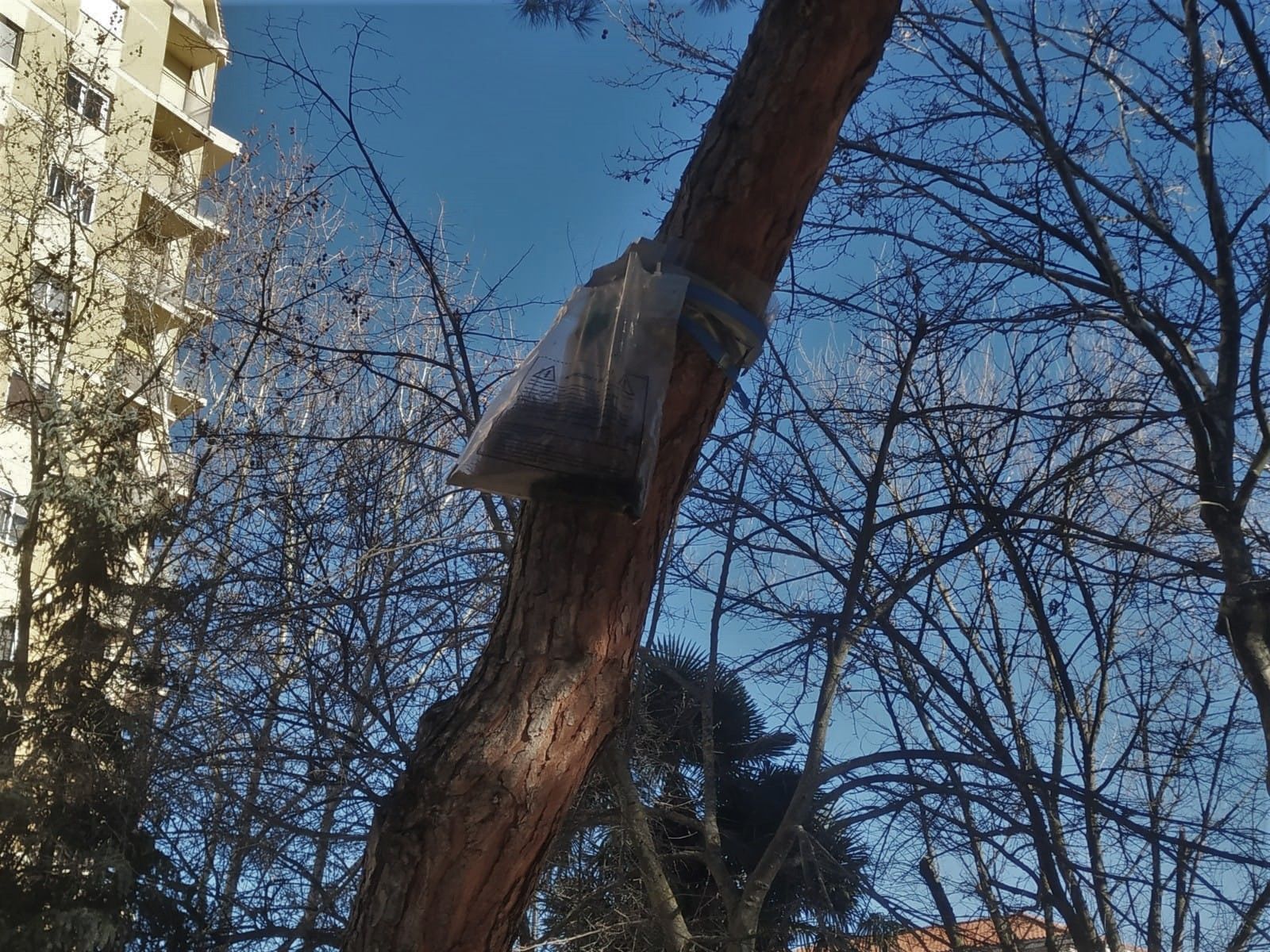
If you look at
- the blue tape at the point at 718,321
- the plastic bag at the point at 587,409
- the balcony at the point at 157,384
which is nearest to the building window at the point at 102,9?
the balcony at the point at 157,384

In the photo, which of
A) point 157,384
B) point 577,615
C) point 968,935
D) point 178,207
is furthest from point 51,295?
point 577,615

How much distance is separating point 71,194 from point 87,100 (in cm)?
266

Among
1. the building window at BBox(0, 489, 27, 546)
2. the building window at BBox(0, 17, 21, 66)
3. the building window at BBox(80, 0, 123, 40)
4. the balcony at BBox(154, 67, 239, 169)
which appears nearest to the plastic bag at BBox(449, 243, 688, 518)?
the building window at BBox(0, 489, 27, 546)

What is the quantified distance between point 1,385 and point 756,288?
36.3 ft

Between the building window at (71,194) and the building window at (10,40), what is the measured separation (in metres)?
6.14

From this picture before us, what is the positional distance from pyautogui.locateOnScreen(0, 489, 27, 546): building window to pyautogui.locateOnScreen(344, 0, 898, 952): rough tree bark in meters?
10.2

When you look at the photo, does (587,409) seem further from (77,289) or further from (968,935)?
(77,289)

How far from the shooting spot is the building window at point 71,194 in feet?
35.2

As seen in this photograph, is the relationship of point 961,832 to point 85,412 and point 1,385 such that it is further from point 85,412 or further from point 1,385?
point 1,385

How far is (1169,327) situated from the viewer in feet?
14.9

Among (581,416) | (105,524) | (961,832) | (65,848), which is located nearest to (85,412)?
(105,524)

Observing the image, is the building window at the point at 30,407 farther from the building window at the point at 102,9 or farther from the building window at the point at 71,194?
the building window at the point at 102,9

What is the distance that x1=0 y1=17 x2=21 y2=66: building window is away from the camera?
51.8 feet

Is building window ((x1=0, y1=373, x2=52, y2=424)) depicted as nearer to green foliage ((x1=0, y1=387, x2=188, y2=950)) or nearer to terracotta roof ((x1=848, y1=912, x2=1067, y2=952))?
green foliage ((x1=0, y1=387, x2=188, y2=950))
